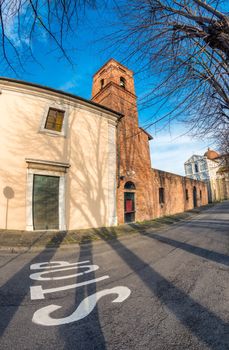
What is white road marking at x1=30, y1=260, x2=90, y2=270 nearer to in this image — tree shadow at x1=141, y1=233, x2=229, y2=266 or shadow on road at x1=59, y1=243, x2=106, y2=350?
shadow on road at x1=59, y1=243, x2=106, y2=350

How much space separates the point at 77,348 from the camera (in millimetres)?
1623

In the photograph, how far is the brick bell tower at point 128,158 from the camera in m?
12.0

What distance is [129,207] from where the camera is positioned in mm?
12188

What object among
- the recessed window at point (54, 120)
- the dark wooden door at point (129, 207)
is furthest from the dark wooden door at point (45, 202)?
the dark wooden door at point (129, 207)

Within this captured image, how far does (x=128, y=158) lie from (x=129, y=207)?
3696mm

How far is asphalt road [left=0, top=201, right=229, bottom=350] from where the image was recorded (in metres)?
1.73

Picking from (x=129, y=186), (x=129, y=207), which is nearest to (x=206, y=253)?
(x=129, y=207)

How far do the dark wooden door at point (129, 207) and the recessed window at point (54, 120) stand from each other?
20.8 ft

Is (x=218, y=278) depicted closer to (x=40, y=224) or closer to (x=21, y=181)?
(x=40, y=224)

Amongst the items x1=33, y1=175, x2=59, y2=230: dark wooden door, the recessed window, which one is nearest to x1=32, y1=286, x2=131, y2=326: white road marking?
x1=33, y1=175, x2=59, y2=230: dark wooden door

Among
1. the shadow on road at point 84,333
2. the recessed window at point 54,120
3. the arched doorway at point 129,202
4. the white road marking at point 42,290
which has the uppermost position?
the recessed window at point 54,120

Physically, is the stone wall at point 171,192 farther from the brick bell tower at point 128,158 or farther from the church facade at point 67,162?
the church facade at point 67,162

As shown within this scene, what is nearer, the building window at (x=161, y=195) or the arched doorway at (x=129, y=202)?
the arched doorway at (x=129, y=202)

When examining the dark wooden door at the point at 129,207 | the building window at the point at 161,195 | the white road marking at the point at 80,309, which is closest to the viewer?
the white road marking at the point at 80,309
